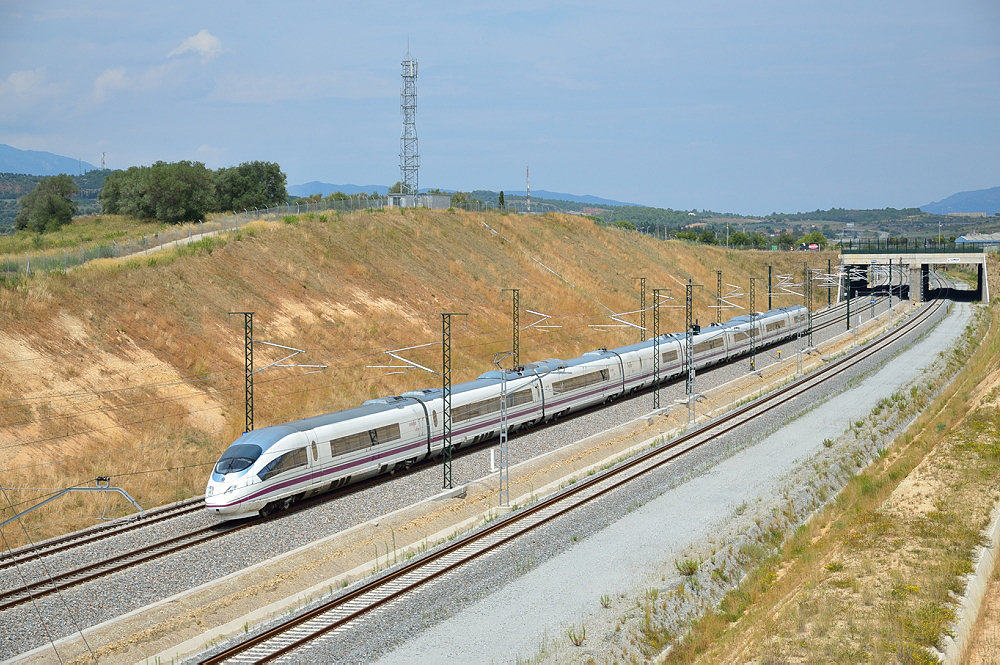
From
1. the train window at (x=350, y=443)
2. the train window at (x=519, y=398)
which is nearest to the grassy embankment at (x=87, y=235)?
the train window at (x=519, y=398)

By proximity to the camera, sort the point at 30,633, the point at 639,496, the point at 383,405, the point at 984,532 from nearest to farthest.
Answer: the point at 30,633 < the point at 984,532 < the point at 639,496 < the point at 383,405

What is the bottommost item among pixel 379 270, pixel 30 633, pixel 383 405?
pixel 30 633

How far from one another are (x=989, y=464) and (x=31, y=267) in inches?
1815

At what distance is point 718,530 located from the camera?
27.0m

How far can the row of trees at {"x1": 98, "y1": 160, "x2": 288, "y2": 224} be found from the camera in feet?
276

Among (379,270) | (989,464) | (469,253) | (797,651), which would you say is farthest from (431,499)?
(469,253)

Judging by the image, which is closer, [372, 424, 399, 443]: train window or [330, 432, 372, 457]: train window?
[330, 432, 372, 457]: train window

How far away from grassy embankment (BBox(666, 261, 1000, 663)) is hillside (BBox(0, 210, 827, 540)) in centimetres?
2161

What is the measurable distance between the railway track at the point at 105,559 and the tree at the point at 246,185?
215 ft

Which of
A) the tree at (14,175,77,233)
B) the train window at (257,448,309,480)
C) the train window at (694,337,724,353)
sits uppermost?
the tree at (14,175,77,233)

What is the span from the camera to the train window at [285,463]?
94.2ft

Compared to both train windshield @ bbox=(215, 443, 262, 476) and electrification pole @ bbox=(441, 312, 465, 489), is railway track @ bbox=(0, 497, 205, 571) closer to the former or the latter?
train windshield @ bbox=(215, 443, 262, 476)

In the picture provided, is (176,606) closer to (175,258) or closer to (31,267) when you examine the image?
(31,267)

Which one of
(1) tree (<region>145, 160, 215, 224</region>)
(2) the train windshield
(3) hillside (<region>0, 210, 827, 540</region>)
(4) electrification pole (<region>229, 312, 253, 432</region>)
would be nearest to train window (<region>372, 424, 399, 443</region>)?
(4) electrification pole (<region>229, 312, 253, 432</region>)
